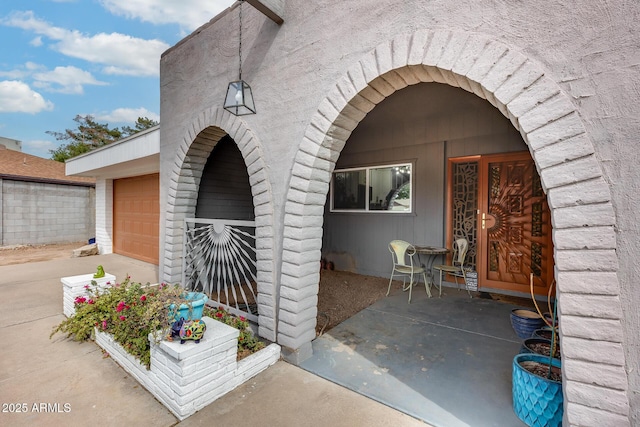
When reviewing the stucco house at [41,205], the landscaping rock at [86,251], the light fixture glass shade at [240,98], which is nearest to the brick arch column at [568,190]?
the light fixture glass shade at [240,98]

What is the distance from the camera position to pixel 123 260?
750 centimetres

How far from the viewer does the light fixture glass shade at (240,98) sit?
279cm

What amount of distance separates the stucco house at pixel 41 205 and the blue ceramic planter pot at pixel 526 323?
13.4m

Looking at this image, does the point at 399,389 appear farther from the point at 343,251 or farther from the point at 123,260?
the point at 123,260

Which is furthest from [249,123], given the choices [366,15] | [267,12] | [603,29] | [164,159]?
[603,29]

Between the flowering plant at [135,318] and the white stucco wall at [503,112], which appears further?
the flowering plant at [135,318]

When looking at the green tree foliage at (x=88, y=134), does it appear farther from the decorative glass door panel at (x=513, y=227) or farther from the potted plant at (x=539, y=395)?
the potted plant at (x=539, y=395)

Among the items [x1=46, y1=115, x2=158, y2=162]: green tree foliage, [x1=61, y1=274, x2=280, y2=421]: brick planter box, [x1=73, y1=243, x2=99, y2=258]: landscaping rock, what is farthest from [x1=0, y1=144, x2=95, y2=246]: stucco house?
[x1=61, y1=274, x2=280, y2=421]: brick planter box

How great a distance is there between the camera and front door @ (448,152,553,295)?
13.1 feet

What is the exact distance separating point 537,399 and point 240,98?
3.20m

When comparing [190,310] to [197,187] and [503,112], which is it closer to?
[197,187]

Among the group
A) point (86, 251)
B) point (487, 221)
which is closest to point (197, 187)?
point (487, 221)

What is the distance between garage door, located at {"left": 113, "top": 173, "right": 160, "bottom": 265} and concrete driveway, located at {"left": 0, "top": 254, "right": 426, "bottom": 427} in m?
4.20

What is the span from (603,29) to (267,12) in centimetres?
236
